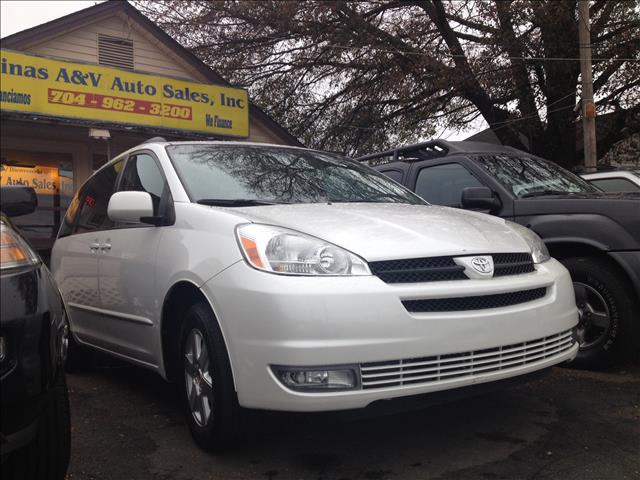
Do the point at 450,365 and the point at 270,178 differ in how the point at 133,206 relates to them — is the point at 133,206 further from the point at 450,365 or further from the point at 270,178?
the point at 450,365

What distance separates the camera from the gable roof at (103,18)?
35.2 feet

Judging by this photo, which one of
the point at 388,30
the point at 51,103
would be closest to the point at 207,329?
the point at 51,103

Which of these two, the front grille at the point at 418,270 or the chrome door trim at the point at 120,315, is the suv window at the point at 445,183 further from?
the chrome door trim at the point at 120,315

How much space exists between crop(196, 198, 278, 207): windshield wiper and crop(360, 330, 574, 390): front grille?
1.20m

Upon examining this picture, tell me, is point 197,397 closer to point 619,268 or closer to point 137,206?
point 137,206

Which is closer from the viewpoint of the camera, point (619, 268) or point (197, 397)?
point (197, 397)

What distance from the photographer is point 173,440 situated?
11.2 ft

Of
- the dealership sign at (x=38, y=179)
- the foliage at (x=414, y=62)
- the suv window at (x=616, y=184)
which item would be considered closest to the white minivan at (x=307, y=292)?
the suv window at (x=616, y=184)

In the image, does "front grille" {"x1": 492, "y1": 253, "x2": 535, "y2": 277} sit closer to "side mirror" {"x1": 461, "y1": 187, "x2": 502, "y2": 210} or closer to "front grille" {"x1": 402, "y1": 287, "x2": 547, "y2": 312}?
"front grille" {"x1": 402, "y1": 287, "x2": 547, "y2": 312}

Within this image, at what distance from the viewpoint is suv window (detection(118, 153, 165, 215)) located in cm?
390

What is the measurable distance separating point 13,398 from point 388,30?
1583cm

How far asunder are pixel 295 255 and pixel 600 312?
8.98 ft

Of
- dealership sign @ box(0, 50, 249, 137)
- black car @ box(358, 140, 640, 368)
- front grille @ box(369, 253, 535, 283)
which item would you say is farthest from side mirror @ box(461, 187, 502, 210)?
dealership sign @ box(0, 50, 249, 137)

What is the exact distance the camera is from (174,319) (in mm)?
3510
